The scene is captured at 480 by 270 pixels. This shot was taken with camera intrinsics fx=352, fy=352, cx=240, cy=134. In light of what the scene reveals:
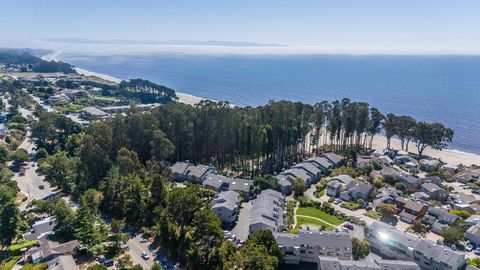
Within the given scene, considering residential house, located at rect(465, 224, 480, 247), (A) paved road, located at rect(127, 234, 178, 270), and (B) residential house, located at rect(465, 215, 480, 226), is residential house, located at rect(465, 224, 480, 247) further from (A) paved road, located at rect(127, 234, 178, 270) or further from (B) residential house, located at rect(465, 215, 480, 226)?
(A) paved road, located at rect(127, 234, 178, 270)

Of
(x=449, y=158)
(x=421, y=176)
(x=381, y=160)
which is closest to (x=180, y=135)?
(x=381, y=160)

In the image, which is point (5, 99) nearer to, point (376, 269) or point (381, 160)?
point (381, 160)

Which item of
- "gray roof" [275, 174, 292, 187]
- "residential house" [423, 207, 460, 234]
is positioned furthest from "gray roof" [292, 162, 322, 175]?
"residential house" [423, 207, 460, 234]

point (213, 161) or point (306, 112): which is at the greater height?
point (306, 112)

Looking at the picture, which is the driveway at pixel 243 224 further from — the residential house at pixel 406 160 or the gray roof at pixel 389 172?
the residential house at pixel 406 160

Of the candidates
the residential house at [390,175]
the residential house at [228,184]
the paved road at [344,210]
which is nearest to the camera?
the paved road at [344,210]

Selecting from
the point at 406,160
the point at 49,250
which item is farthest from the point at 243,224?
the point at 406,160

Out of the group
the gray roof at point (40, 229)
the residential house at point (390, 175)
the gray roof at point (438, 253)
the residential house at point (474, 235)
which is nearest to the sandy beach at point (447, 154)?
the residential house at point (390, 175)
